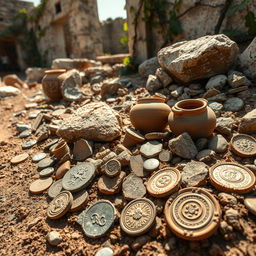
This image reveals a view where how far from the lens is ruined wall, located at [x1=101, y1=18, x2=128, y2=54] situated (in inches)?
526

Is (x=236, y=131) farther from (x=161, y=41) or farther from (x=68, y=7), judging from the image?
(x=68, y=7)

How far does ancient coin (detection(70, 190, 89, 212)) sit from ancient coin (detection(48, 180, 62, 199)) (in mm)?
237

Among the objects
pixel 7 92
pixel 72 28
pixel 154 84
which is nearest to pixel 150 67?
pixel 154 84

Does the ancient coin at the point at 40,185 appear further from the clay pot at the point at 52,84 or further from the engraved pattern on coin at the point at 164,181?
the clay pot at the point at 52,84

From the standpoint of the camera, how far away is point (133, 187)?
1884 mm

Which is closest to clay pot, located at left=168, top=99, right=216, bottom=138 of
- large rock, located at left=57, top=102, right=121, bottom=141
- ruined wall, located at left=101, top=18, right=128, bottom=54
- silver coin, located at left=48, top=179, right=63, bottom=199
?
large rock, located at left=57, top=102, right=121, bottom=141

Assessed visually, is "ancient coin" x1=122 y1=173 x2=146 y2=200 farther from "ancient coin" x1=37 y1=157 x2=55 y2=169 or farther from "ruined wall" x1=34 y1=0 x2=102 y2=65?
"ruined wall" x1=34 y1=0 x2=102 y2=65

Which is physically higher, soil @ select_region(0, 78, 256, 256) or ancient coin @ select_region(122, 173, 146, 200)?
ancient coin @ select_region(122, 173, 146, 200)

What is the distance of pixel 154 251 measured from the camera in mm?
1426

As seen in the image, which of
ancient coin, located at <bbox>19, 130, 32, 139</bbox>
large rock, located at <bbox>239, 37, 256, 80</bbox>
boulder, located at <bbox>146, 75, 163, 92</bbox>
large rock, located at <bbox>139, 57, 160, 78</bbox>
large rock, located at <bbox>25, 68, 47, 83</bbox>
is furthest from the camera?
large rock, located at <bbox>25, 68, 47, 83</bbox>

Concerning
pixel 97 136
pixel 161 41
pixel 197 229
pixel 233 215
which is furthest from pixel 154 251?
pixel 161 41

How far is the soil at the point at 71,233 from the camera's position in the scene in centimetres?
136

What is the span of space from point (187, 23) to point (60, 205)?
4555 millimetres

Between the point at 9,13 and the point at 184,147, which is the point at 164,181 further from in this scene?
the point at 9,13
